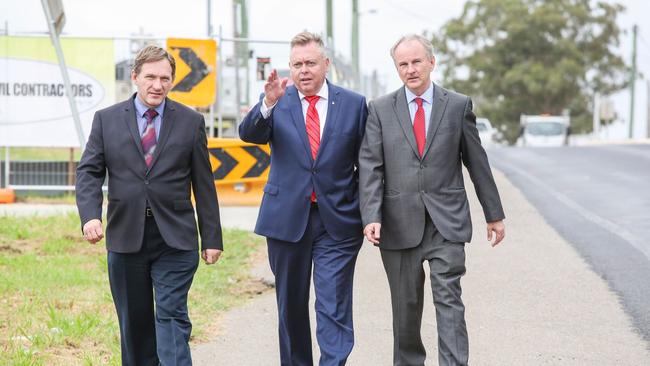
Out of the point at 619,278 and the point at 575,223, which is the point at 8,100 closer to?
the point at 575,223

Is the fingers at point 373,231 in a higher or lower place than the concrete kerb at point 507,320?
higher

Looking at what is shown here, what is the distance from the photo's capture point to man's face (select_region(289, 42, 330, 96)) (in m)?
5.85

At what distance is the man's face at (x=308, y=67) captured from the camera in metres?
5.85

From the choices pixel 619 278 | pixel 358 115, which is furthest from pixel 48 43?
pixel 358 115

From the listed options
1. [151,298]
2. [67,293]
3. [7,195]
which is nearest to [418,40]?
[151,298]

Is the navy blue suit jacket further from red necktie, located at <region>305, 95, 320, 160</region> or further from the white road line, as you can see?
the white road line

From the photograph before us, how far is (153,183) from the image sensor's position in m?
5.56

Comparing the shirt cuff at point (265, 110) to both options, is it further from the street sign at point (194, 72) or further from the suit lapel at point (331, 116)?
the street sign at point (194, 72)

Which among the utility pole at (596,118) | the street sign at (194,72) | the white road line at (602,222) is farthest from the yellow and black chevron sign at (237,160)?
the utility pole at (596,118)

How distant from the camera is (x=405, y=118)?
590 centimetres

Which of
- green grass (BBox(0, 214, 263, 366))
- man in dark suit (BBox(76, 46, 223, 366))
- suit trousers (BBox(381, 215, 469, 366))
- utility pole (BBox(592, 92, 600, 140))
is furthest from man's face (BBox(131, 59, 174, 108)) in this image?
utility pole (BBox(592, 92, 600, 140))

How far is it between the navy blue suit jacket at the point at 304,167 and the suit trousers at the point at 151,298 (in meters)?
0.52

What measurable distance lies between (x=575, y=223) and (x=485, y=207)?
8.56 metres

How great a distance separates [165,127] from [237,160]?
9.84 m
